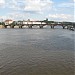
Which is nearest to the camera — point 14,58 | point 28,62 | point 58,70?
point 58,70

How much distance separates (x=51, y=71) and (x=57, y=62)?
16.3 ft

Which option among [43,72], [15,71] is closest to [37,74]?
[43,72]

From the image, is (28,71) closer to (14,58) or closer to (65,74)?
(65,74)

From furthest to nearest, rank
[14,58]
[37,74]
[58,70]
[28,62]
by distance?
[14,58]
[28,62]
[58,70]
[37,74]

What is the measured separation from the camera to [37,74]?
23078 mm

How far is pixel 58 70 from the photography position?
2478 centimetres

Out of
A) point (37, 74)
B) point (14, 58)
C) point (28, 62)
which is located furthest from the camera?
point (14, 58)

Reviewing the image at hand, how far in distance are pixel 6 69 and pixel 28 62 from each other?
4.67 metres

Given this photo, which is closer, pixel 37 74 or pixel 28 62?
pixel 37 74

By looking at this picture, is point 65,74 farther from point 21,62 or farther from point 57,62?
point 21,62

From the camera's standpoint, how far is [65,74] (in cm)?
2325

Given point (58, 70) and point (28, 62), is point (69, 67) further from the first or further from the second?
point (28, 62)

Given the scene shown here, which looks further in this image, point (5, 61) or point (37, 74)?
point (5, 61)

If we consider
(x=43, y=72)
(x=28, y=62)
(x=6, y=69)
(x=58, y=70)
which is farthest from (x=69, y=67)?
(x=6, y=69)
